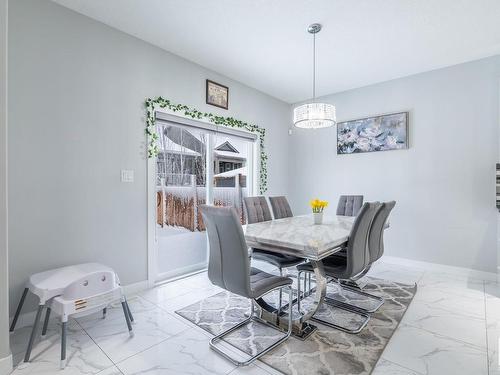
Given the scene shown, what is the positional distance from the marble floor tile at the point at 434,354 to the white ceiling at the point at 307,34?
276 cm

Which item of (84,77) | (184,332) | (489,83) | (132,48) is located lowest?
(184,332)

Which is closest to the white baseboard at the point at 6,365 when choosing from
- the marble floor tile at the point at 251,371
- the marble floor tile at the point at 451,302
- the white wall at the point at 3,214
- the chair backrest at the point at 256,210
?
the white wall at the point at 3,214

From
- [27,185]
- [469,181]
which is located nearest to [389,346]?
[469,181]

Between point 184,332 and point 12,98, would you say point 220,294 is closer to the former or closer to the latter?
point 184,332

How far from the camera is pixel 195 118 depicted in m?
3.43

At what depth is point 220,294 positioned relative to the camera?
110 inches

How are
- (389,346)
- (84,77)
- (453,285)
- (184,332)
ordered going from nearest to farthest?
(389,346)
(184,332)
(84,77)
(453,285)

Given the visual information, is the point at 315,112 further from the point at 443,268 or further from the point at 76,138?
the point at 443,268

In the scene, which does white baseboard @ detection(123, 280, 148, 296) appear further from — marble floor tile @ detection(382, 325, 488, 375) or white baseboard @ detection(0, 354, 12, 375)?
marble floor tile @ detection(382, 325, 488, 375)

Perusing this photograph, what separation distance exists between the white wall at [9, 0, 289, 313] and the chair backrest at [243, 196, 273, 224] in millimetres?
1160

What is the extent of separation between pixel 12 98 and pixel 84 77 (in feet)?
1.98

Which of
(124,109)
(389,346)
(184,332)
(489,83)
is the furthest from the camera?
(489,83)

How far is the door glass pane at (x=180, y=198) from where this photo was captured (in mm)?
3244

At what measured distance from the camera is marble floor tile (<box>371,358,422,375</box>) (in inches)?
63.3
